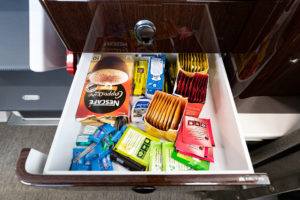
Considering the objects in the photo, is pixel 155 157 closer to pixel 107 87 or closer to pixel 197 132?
pixel 197 132

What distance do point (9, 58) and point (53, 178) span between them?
2.48 ft

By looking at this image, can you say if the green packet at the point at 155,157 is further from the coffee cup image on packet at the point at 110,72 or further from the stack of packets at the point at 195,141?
the coffee cup image on packet at the point at 110,72

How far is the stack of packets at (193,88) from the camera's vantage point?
693 millimetres

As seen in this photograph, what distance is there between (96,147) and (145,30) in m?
0.43

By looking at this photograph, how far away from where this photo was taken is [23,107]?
1.03 m

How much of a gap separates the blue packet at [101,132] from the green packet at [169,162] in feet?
0.65

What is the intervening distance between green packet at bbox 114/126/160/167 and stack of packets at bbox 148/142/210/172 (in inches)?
1.0

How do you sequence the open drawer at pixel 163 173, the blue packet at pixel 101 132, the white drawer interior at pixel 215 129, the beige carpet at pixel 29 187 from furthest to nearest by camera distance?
the beige carpet at pixel 29 187 → the blue packet at pixel 101 132 → the white drawer interior at pixel 215 129 → the open drawer at pixel 163 173

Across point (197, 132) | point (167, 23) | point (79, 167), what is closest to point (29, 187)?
point (79, 167)

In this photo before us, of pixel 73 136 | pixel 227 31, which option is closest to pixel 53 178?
pixel 73 136

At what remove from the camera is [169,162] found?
63 centimetres

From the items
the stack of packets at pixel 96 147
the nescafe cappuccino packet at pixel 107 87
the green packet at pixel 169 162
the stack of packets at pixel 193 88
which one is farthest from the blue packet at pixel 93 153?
the stack of packets at pixel 193 88

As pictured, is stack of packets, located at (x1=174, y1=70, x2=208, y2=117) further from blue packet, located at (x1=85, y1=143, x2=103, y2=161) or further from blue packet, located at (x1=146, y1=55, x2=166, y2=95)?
blue packet, located at (x1=85, y1=143, x2=103, y2=161)

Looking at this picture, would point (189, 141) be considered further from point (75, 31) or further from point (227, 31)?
point (75, 31)
